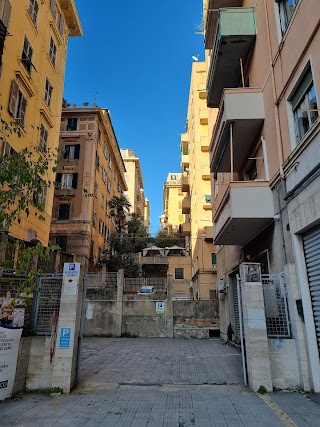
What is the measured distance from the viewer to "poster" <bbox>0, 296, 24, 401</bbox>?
564cm

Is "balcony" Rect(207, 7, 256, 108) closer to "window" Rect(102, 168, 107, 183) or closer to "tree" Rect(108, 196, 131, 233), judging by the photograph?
"window" Rect(102, 168, 107, 183)

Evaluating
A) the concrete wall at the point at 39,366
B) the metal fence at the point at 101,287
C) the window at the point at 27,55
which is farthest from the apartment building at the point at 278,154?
the window at the point at 27,55

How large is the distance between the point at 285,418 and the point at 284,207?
177 inches

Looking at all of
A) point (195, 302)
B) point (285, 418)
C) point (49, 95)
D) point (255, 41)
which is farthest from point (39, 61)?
point (285, 418)

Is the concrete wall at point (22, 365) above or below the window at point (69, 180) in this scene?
below

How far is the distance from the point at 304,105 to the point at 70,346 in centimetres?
707

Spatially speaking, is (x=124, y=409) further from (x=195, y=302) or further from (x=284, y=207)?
(x=195, y=302)

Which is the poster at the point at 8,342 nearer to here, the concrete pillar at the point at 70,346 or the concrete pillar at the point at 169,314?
the concrete pillar at the point at 70,346

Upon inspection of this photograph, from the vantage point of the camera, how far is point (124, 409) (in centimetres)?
517

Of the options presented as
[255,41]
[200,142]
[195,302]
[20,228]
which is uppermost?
[200,142]

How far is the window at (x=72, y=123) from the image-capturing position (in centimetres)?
3441

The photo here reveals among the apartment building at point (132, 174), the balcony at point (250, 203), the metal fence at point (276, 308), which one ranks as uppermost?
the apartment building at point (132, 174)

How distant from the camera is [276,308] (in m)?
7.00

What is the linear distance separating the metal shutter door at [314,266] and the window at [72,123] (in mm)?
31494
